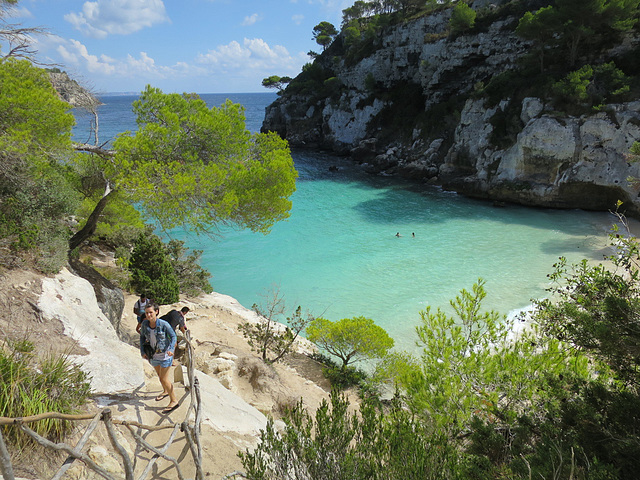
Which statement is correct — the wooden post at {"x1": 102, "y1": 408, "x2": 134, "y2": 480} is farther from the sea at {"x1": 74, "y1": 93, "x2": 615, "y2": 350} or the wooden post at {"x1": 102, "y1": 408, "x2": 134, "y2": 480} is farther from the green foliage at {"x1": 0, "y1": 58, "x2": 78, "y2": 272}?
the sea at {"x1": 74, "y1": 93, "x2": 615, "y2": 350}

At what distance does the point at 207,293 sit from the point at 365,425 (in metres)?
12.5

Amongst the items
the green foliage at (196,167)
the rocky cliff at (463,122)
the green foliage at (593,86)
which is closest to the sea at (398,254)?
the rocky cliff at (463,122)

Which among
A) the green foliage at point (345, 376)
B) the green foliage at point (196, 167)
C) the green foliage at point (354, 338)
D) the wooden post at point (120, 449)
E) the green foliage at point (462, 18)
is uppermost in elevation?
the green foliage at point (462, 18)

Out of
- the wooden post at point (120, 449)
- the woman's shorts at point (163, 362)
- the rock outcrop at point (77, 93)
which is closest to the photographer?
the wooden post at point (120, 449)

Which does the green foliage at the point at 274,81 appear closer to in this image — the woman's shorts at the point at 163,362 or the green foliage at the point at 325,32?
the green foliage at the point at 325,32

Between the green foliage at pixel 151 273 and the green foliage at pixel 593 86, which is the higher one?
the green foliage at pixel 593 86

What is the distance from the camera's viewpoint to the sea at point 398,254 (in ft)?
55.5

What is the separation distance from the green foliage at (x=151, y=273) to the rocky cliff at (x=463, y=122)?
27750 mm

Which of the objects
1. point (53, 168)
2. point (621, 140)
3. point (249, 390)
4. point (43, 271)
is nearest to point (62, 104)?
point (53, 168)

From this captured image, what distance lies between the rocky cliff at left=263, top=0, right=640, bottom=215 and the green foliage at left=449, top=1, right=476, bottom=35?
41.2 inches

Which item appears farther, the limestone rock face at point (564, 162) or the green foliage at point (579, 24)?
the green foliage at point (579, 24)

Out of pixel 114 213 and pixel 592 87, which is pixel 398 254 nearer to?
pixel 114 213

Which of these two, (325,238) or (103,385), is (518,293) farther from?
(103,385)

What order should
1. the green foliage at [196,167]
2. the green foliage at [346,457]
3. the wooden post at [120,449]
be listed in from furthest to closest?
the green foliage at [196,167]
the green foliage at [346,457]
the wooden post at [120,449]
